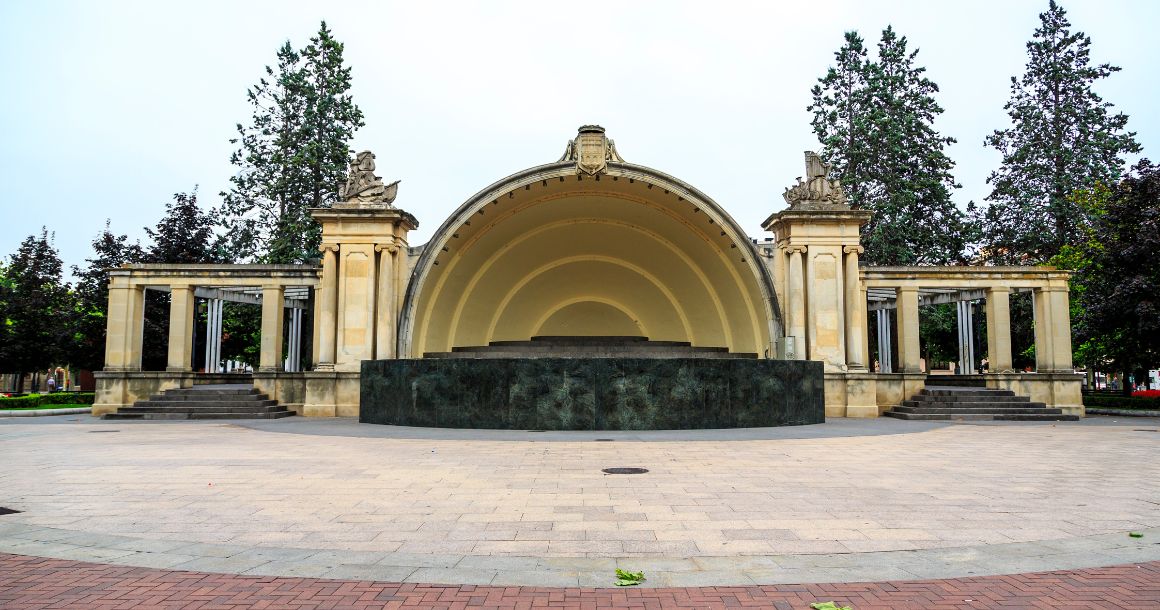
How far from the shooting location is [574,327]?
42.5 metres

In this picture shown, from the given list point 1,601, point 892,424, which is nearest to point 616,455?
point 1,601

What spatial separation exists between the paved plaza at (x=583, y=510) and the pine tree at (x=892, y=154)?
27051mm

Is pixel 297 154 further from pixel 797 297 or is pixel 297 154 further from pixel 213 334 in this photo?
pixel 797 297

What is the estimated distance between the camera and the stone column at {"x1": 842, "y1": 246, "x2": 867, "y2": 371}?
82.7ft

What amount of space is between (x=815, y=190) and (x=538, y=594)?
2350 centimetres

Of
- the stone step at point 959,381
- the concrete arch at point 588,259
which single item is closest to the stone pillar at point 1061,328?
the stone step at point 959,381

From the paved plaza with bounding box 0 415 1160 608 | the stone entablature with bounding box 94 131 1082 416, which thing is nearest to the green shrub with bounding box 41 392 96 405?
the stone entablature with bounding box 94 131 1082 416

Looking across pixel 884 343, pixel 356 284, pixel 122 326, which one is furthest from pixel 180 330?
pixel 884 343

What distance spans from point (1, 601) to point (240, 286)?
24078 millimetres

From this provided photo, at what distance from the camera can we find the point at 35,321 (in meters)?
42.8

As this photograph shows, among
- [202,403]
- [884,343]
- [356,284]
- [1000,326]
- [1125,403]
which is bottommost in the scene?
[1125,403]

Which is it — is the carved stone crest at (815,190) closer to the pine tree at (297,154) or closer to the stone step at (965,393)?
the stone step at (965,393)

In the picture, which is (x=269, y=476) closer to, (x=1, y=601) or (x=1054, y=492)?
(x=1, y=601)

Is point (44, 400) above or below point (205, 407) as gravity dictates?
below
